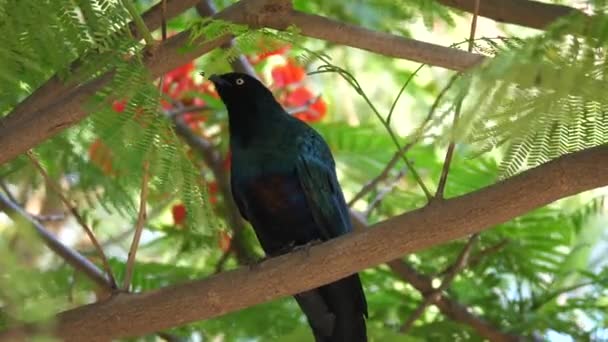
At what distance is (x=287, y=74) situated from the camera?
416 cm

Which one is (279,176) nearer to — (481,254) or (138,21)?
(481,254)

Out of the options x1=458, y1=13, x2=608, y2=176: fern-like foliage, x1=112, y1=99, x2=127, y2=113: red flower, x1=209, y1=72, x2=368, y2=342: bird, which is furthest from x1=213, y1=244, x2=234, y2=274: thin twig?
x1=458, y1=13, x2=608, y2=176: fern-like foliage

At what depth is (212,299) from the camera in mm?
2475

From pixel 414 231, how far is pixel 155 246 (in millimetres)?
1879

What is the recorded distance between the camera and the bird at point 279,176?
11.0 feet

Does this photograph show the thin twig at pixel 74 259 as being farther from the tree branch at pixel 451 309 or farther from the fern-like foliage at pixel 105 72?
the tree branch at pixel 451 309

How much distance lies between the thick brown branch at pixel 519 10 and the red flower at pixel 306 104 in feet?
4.08

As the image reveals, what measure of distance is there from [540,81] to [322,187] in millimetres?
1835

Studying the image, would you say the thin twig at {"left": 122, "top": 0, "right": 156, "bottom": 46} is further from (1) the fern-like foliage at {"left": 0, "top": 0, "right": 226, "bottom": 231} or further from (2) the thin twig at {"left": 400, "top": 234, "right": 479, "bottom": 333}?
(2) the thin twig at {"left": 400, "top": 234, "right": 479, "bottom": 333}

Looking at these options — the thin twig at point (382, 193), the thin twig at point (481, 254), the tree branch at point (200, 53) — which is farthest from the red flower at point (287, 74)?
the tree branch at point (200, 53)

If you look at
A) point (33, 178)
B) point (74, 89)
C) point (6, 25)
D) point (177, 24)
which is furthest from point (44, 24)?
point (177, 24)

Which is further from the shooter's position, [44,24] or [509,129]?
[44,24]

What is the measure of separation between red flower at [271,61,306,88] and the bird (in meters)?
0.37

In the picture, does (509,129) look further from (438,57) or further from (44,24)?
(44,24)
